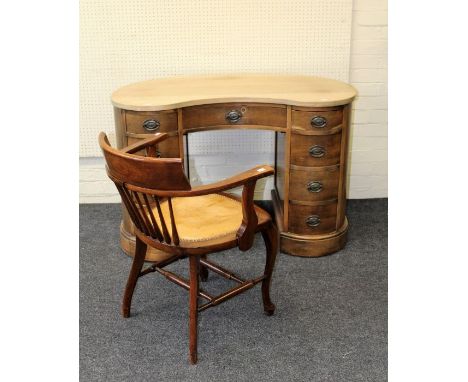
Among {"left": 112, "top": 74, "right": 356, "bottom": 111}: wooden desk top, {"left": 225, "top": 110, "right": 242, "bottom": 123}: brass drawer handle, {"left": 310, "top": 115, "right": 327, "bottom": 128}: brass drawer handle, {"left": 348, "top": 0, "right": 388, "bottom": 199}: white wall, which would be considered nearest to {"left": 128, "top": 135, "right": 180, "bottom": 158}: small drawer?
{"left": 112, "top": 74, "right": 356, "bottom": 111}: wooden desk top

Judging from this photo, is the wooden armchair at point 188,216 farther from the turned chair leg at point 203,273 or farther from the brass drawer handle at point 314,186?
the brass drawer handle at point 314,186

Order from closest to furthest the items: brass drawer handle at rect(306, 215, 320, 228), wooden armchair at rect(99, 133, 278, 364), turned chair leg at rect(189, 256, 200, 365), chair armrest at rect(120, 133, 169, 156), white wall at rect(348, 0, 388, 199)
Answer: wooden armchair at rect(99, 133, 278, 364) < turned chair leg at rect(189, 256, 200, 365) < chair armrest at rect(120, 133, 169, 156) < brass drawer handle at rect(306, 215, 320, 228) < white wall at rect(348, 0, 388, 199)

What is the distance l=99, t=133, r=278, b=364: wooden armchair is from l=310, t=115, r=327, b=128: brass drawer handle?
0.65 m

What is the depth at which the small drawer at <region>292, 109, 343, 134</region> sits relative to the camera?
2.92 meters

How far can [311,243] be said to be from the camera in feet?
10.5

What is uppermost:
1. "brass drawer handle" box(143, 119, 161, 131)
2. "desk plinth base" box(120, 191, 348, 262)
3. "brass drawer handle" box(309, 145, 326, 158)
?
"brass drawer handle" box(143, 119, 161, 131)

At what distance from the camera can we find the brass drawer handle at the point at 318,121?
2921mm

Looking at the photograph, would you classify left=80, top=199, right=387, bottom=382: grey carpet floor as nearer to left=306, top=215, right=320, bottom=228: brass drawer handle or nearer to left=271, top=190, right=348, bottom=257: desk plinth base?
left=271, top=190, right=348, bottom=257: desk plinth base

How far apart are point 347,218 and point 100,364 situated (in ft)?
6.34

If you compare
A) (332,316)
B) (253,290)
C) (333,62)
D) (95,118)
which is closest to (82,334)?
(253,290)

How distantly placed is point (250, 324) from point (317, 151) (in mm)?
990

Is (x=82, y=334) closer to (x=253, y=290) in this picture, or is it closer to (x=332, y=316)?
(x=253, y=290)

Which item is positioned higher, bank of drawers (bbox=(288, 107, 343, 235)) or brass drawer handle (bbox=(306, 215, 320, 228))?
bank of drawers (bbox=(288, 107, 343, 235))

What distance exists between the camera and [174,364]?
2.39 m
